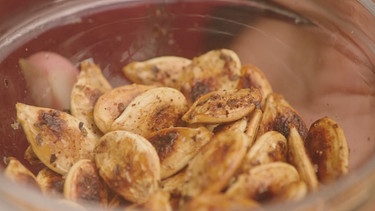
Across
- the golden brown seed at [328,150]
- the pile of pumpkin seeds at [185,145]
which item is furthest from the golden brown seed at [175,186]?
the golden brown seed at [328,150]

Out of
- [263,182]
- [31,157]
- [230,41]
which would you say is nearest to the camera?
[263,182]

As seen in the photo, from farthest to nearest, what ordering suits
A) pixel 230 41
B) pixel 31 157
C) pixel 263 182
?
pixel 230 41, pixel 31 157, pixel 263 182

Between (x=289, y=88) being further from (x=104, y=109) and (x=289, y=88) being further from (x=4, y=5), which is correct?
(x=4, y=5)

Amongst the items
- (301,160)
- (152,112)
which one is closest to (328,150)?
(301,160)

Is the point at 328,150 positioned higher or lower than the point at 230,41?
lower

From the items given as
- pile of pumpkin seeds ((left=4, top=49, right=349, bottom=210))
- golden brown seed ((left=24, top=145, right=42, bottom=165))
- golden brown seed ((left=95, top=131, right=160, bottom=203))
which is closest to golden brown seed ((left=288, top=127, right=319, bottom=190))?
pile of pumpkin seeds ((left=4, top=49, right=349, bottom=210))

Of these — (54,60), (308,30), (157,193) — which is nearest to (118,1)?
(54,60)

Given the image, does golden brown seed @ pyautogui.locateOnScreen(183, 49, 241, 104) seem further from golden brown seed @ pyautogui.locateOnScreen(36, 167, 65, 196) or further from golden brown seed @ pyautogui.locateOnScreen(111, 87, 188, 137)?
golden brown seed @ pyautogui.locateOnScreen(36, 167, 65, 196)

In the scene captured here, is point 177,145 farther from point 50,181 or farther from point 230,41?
point 230,41
